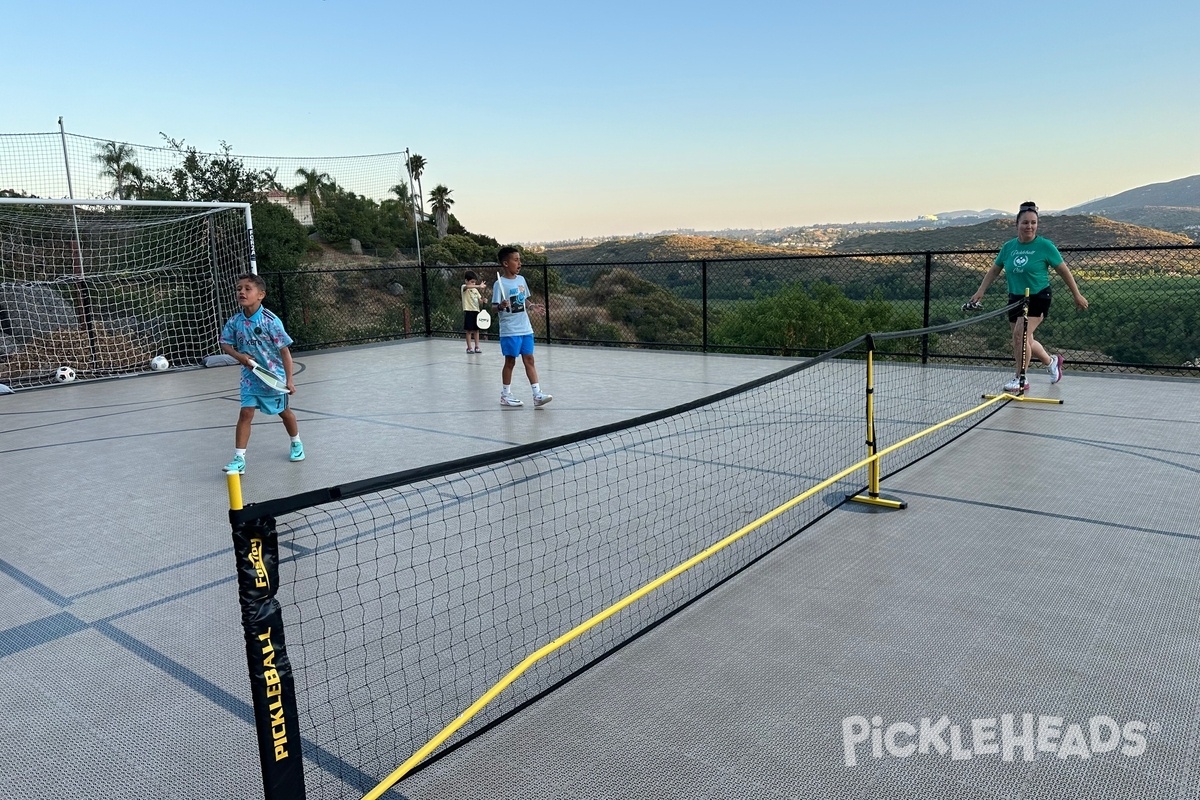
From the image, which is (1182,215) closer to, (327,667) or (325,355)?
(325,355)

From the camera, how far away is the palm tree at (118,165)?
1581 centimetres

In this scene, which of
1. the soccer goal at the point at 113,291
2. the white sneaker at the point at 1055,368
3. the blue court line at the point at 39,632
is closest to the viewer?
the blue court line at the point at 39,632

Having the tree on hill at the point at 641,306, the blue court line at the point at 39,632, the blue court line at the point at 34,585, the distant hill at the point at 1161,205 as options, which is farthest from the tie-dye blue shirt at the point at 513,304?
the distant hill at the point at 1161,205

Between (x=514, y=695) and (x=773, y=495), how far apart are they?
2.90m

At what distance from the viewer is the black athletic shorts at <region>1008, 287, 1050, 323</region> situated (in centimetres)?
840

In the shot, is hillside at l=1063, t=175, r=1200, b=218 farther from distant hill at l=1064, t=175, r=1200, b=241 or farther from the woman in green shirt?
the woman in green shirt

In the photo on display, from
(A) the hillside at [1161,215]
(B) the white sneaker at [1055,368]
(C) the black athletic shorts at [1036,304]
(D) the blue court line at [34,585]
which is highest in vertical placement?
(A) the hillside at [1161,215]

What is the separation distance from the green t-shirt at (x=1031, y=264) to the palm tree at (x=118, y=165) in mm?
15225

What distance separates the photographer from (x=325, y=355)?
15.8 metres

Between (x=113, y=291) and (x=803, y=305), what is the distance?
25.5 meters

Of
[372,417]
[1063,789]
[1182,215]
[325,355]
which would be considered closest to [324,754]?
[1063,789]

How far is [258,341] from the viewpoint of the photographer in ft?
21.0

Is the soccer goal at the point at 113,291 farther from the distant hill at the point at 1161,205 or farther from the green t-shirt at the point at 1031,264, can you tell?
the distant hill at the point at 1161,205

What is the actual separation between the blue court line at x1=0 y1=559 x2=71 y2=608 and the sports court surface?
19mm
